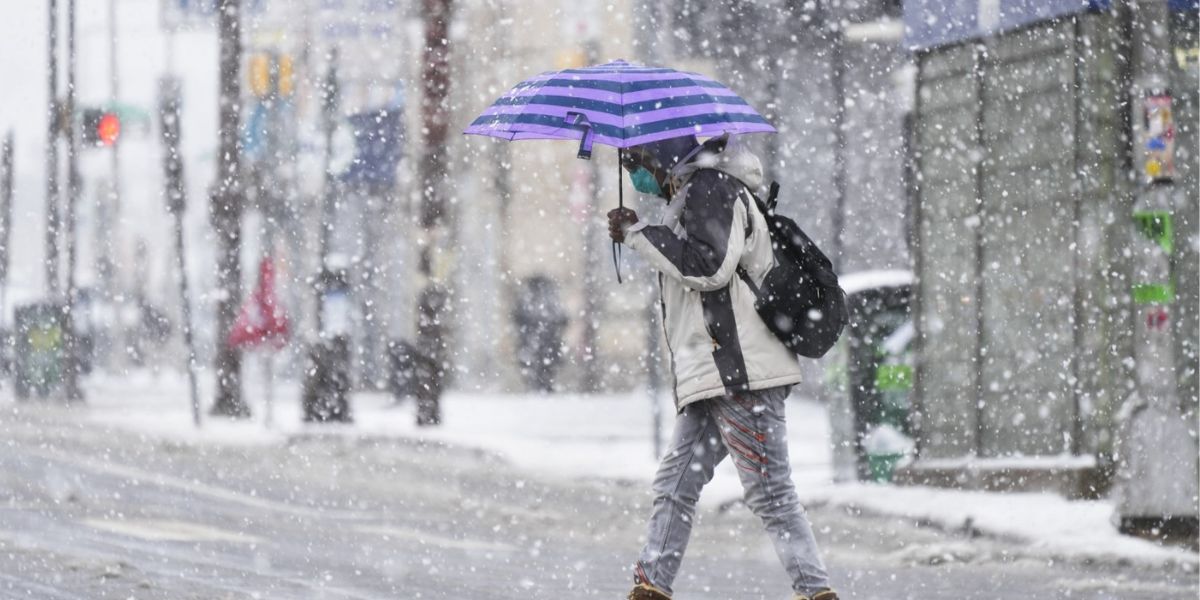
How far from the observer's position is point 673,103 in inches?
230

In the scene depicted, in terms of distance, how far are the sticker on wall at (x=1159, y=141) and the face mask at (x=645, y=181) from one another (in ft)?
15.3

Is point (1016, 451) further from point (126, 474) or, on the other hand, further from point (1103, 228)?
point (126, 474)

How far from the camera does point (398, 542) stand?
966cm

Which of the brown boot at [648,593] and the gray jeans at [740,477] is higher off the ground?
the gray jeans at [740,477]

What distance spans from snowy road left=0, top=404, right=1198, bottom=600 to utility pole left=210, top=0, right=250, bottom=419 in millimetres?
6023

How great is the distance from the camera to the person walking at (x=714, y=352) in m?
5.51

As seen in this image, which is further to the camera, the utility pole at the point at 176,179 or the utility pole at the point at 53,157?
the utility pole at the point at 53,157

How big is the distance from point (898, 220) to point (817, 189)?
5.17 feet

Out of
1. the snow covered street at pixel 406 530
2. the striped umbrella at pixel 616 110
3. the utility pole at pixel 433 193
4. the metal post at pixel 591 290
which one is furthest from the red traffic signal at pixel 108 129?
the striped umbrella at pixel 616 110

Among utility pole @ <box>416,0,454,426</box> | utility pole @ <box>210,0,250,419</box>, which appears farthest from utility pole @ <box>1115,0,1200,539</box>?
utility pole @ <box>210,0,250,419</box>

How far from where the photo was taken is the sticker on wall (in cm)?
965

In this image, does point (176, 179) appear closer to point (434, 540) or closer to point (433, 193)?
point (433, 193)

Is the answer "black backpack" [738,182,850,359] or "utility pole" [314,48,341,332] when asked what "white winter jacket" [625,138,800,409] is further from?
"utility pole" [314,48,341,332]

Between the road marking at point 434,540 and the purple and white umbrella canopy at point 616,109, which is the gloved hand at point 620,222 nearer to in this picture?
the purple and white umbrella canopy at point 616,109
